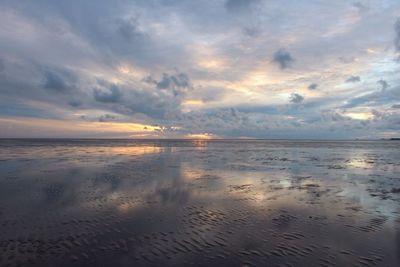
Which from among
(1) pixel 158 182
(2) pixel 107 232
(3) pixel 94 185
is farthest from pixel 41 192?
(2) pixel 107 232

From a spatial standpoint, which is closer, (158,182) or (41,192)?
(41,192)

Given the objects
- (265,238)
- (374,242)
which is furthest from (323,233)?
(265,238)

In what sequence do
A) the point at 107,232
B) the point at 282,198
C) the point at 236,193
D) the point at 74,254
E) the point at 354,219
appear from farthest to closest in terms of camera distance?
1. the point at 236,193
2. the point at 282,198
3. the point at 354,219
4. the point at 107,232
5. the point at 74,254

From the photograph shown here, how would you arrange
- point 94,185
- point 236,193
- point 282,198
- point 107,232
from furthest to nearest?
point 94,185
point 236,193
point 282,198
point 107,232

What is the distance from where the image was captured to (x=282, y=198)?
20172 mm

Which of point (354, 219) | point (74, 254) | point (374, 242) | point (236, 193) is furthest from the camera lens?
point (236, 193)

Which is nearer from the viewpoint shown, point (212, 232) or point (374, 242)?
point (374, 242)

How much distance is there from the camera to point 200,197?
67.1 ft

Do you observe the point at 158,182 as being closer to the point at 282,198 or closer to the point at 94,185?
the point at 94,185

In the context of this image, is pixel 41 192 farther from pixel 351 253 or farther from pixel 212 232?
pixel 351 253

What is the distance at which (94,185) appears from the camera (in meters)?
24.7

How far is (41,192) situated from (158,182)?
9205mm

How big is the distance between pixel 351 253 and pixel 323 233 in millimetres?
2220

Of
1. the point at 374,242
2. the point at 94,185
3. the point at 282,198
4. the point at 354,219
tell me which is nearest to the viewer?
the point at 374,242
